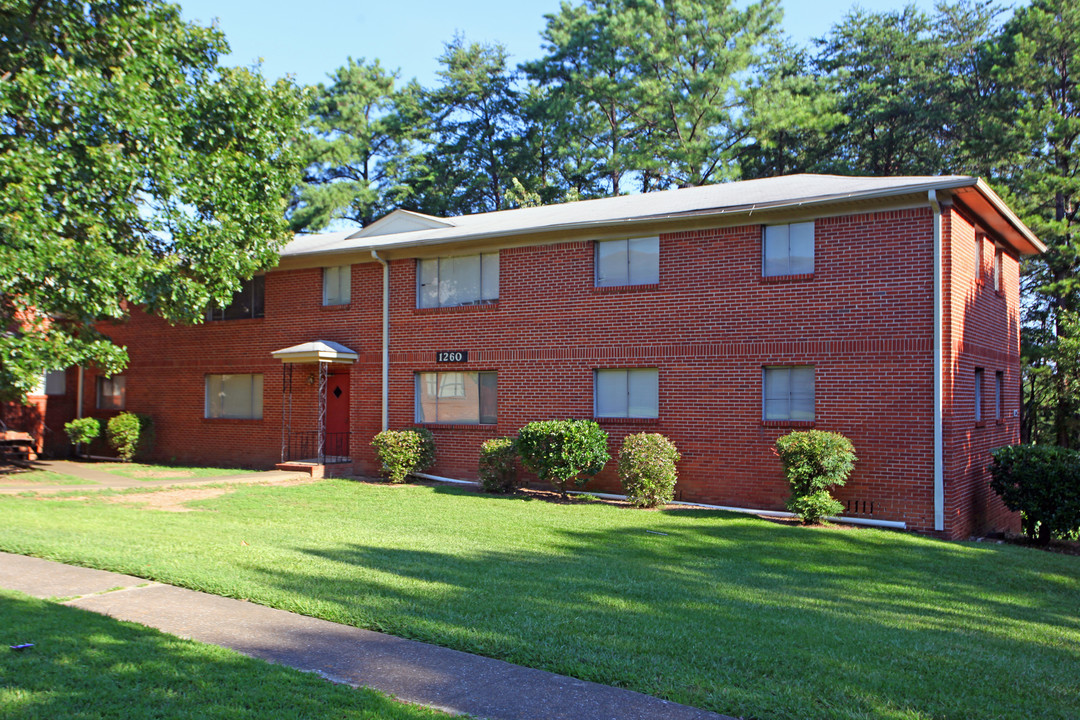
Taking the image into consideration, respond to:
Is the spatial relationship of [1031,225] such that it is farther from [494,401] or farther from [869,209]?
[494,401]

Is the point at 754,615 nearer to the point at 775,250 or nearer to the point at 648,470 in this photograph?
the point at 648,470

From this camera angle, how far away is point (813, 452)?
44.5 feet

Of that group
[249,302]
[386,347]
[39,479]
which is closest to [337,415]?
[386,347]

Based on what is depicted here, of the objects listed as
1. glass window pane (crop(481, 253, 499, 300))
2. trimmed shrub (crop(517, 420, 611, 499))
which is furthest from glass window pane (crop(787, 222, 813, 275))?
glass window pane (crop(481, 253, 499, 300))

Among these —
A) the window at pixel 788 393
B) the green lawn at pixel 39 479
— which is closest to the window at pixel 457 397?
the window at pixel 788 393

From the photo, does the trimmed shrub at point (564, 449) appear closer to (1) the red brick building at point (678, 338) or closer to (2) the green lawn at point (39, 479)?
(1) the red brick building at point (678, 338)

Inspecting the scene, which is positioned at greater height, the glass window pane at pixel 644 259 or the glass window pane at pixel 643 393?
the glass window pane at pixel 644 259

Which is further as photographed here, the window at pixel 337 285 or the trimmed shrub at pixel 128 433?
the trimmed shrub at pixel 128 433

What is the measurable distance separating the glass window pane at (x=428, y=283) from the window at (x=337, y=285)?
6.54ft

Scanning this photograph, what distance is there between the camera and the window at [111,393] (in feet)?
79.3

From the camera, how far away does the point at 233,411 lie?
22.0 metres

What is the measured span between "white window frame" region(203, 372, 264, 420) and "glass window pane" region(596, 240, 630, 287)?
9589 mm

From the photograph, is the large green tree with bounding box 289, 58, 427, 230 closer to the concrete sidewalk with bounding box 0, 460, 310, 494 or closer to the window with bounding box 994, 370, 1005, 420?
the concrete sidewalk with bounding box 0, 460, 310, 494

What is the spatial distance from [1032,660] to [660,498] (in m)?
9.02
